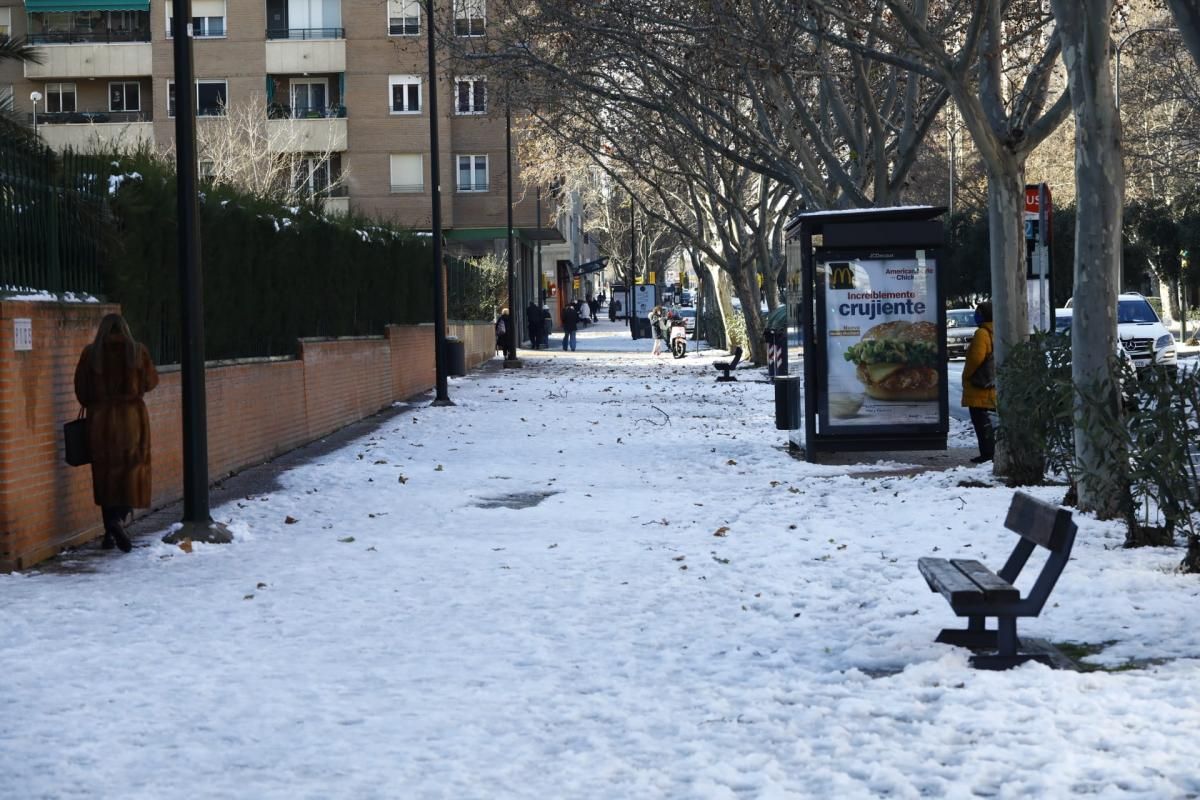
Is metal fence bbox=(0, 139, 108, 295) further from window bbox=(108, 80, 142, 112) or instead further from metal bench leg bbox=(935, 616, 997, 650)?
window bbox=(108, 80, 142, 112)

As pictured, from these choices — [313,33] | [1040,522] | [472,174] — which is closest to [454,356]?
[472,174]

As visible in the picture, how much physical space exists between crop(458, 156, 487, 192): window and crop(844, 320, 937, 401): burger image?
1690 inches

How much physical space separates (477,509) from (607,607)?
16.8 ft

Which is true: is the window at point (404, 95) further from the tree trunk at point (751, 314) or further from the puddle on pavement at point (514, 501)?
the puddle on pavement at point (514, 501)

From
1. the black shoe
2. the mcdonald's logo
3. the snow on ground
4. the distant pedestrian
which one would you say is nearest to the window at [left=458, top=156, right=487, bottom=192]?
the distant pedestrian

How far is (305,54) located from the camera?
5903 centimetres

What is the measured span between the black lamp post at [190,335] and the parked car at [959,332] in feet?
115

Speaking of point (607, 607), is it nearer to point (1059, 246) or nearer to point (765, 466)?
point (765, 466)

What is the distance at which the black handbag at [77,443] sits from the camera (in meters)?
11.7

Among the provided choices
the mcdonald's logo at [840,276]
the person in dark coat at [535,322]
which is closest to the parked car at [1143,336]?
the mcdonald's logo at [840,276]

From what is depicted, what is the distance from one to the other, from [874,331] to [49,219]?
8667 mm

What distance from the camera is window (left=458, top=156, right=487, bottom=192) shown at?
196ft

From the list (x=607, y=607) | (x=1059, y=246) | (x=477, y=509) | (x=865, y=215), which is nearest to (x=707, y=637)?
(x=607, y=607)

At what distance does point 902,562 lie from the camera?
11.0m
